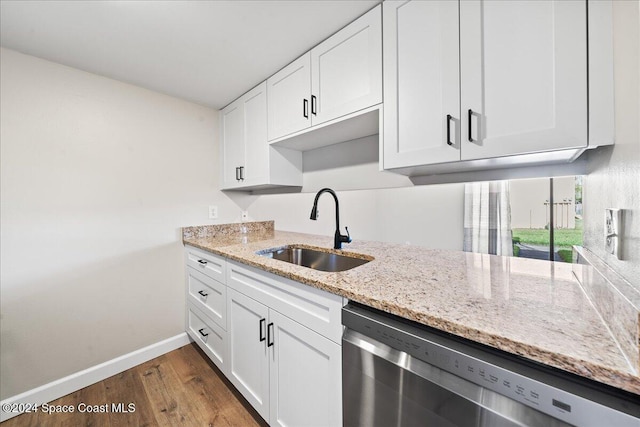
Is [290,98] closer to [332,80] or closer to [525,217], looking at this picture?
[332,80]

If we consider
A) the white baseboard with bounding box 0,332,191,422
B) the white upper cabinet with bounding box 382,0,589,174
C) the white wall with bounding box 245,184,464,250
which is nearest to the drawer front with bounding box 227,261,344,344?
the white wall with bounding box 245,184,464,250

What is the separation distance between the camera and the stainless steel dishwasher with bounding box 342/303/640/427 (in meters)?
0.48

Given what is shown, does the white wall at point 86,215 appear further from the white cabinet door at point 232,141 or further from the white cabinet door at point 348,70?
the white cabinet door at point 348,70

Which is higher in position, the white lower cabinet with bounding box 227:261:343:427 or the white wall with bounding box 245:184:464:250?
the white wall with bounding box 245:184:464:250

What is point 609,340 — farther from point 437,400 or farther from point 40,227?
point 40,227

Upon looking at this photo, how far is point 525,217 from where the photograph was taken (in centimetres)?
118

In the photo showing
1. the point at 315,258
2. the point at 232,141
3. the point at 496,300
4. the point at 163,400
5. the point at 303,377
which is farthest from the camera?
the point at 232,141

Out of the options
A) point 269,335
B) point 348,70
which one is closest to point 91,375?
point 269,335

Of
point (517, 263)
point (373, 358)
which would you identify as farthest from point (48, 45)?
point (517, 263)

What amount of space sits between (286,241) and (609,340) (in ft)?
5.38

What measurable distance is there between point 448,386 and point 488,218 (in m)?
0.93

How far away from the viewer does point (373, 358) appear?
2.56 feet

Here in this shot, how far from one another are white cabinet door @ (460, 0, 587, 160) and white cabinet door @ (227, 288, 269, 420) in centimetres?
126

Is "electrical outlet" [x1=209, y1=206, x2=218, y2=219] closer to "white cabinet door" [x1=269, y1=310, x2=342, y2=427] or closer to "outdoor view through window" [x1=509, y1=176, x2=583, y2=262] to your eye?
"white cabinet door" [x1=269, y1=310, x2=342, y2=427]
